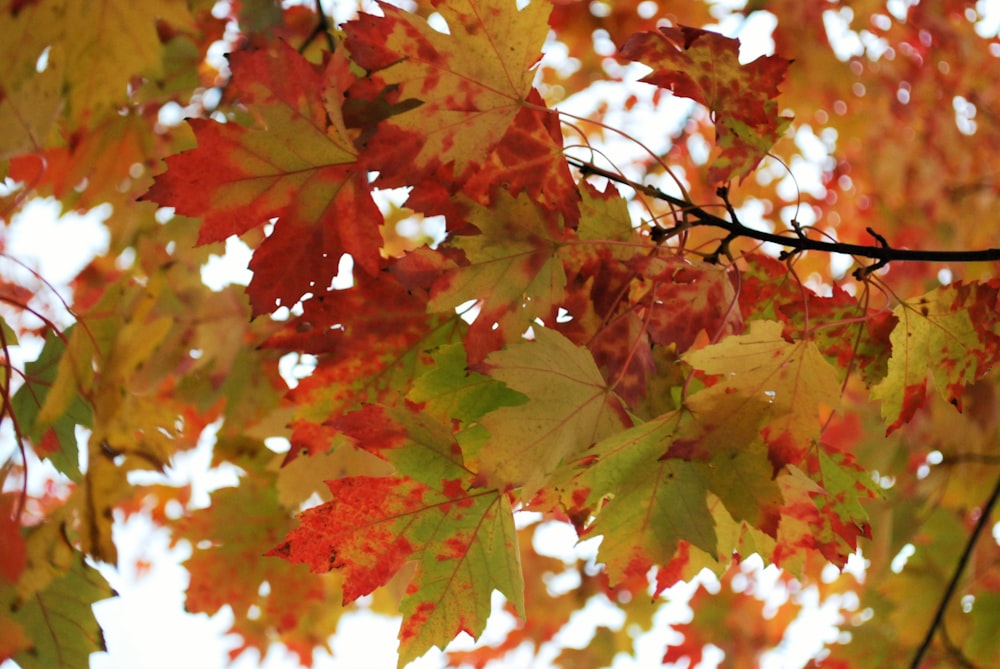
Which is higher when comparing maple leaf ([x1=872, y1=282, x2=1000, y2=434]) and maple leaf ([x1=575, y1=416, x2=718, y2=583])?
maple leaf ([x1=872, y1=282, x2=1000, y2=434])

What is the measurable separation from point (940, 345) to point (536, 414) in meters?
0.47

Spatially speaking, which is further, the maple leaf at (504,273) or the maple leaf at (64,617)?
the maple leaf at (64,617)

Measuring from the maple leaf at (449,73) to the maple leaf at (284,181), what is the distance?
61 mm

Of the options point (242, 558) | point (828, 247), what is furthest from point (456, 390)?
point (242, 558)

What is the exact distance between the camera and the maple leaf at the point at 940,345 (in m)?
0.91

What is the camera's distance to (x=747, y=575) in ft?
12.2

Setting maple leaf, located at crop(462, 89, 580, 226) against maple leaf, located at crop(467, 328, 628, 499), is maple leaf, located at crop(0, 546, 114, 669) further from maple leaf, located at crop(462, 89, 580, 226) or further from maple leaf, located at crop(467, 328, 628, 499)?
maple leaf, located at crop(462, 89, 580, 226)

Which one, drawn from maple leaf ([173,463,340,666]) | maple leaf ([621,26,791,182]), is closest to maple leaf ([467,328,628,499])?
maple leaf ([621,26,791,182])

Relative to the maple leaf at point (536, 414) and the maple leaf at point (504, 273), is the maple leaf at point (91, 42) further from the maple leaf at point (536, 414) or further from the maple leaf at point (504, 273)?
the maple leaf at point (536, 414)

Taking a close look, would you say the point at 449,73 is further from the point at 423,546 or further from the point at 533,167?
the point at 423,546

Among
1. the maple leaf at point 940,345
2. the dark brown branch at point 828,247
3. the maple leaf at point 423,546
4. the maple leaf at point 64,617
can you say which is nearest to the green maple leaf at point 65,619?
the maple leaf at point 64,617

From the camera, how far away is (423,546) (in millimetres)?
844

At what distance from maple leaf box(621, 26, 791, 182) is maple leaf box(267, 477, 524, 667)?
1.54 ft

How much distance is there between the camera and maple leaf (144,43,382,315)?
2.74 feet
